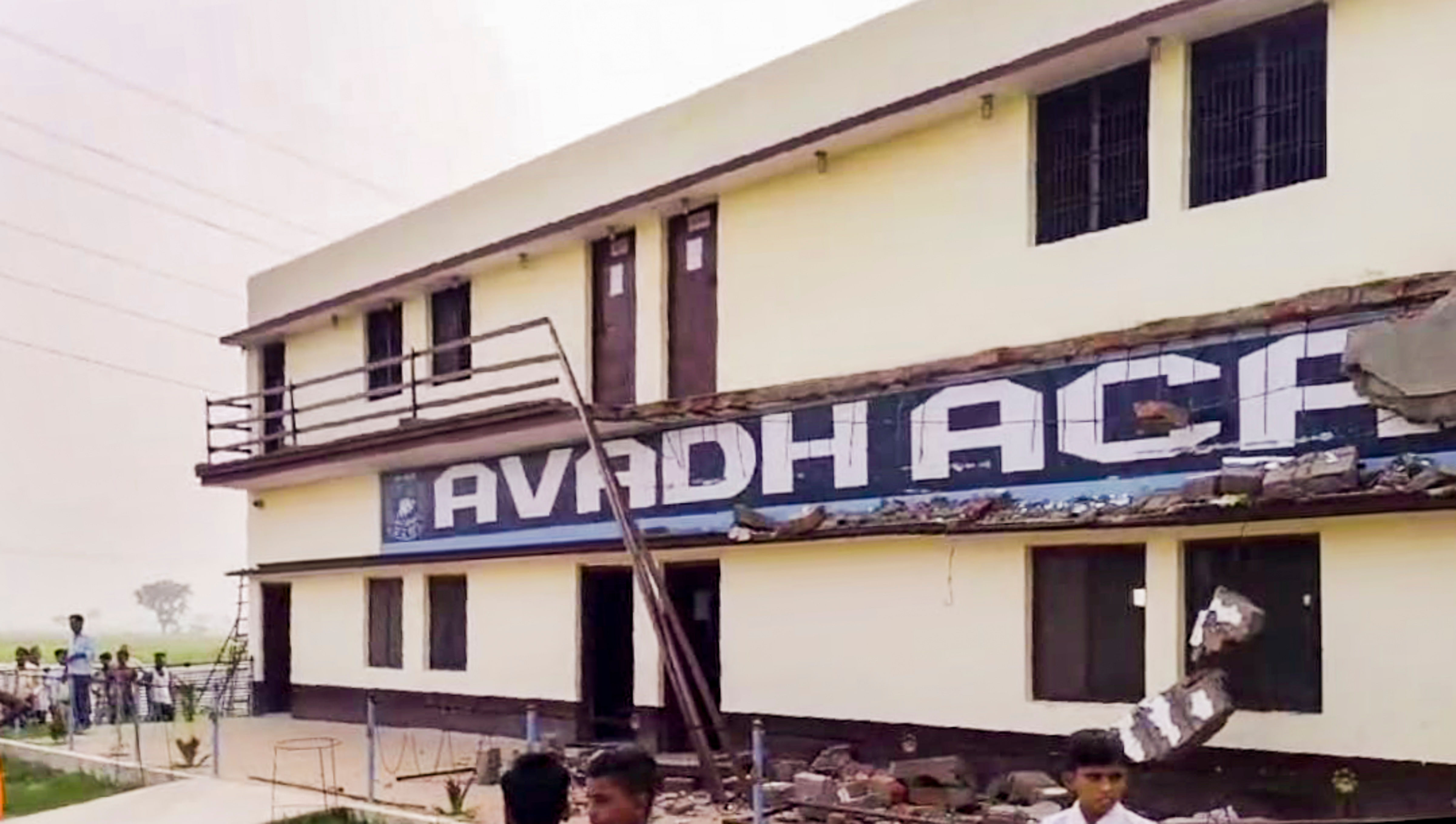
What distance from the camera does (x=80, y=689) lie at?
19531 mm

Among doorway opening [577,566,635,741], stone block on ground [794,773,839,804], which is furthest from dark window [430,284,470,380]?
stone block on ground [794,773,839,804]

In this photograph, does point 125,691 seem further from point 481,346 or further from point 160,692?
point 481,346

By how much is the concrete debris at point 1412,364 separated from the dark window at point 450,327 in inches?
414

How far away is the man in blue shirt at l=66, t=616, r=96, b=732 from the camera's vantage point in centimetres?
1941

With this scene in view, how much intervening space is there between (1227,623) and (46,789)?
11.7 metres

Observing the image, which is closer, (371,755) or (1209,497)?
(1209,497)

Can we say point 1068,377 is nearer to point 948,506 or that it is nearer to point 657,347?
point 948,506

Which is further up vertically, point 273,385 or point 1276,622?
point 273,385

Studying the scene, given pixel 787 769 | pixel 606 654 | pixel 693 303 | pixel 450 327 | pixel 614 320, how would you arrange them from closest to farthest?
pixel 787 769 < pixel 693 303 < pixel 614 320 < pixel 606 654 < pixel 450 327

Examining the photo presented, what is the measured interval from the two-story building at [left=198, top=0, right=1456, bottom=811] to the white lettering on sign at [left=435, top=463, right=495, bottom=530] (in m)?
0.05

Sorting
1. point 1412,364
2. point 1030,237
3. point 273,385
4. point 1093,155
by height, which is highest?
point 1093,155

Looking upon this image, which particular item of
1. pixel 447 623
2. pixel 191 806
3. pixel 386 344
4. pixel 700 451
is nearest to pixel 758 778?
pixel 700 451

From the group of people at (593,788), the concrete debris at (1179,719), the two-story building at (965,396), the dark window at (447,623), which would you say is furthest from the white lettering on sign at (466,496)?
the group of people at (593,788)

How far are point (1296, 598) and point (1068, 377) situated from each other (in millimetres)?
2030
